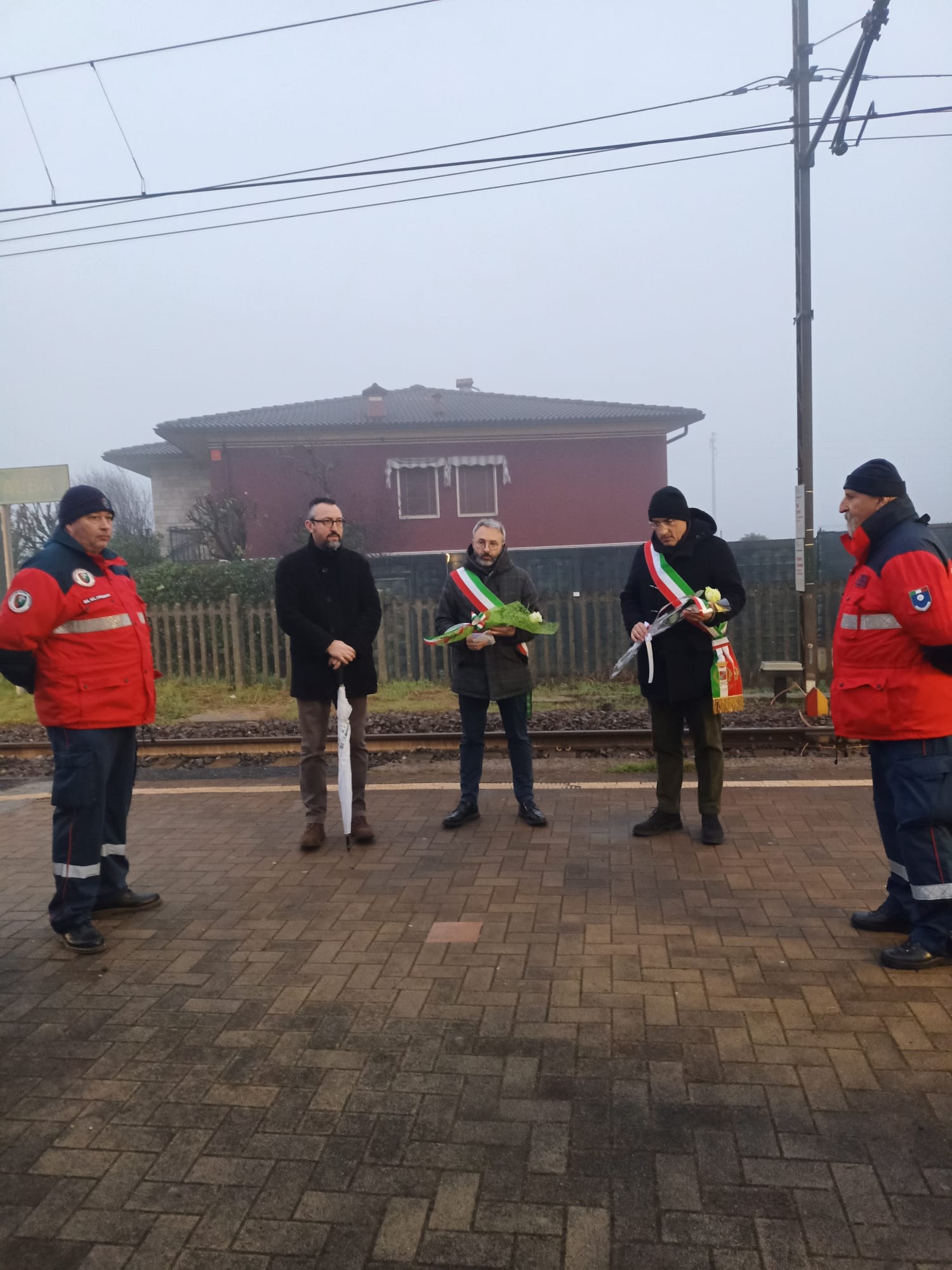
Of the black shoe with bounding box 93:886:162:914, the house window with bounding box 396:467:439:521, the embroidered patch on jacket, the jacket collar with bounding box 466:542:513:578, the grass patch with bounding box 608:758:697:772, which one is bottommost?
the black shoe with bounding box 93:886:162:914

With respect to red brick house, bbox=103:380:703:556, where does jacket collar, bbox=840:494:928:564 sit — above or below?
below

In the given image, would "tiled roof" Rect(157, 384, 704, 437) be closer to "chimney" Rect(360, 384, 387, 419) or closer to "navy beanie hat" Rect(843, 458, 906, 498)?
"chimney" Rect(360, 384, 387, 419)

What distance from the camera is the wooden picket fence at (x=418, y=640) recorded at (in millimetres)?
11477

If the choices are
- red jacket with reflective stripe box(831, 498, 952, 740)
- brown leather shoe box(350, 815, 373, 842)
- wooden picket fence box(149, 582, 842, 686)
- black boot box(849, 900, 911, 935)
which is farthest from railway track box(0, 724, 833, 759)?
red jacket with reflective stripe box(831, 498, 952, 740)

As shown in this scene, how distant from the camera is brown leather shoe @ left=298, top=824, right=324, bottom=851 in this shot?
17.7 ft

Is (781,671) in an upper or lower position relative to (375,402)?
lower

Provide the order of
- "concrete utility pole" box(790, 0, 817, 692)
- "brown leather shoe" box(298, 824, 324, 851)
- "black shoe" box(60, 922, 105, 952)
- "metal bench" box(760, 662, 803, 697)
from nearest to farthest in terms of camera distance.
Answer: "black shoe" box(60, 922, 105, 952)
"brown leather shoe" box(298, 824, 324, 851)
"concrete utility pole" box(790, 0, 817, 692)
"metal bench" box(760, 662, 803, 697)

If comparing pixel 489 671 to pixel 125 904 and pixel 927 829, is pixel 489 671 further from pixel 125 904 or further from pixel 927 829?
pixel 927 829

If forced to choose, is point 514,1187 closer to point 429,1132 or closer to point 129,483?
point 429,1132

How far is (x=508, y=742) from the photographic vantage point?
5809 mm

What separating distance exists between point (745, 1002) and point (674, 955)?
1.49 ft

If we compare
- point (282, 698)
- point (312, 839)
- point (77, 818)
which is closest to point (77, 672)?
point (77, 818)

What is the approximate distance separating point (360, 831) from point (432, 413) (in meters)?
25.4

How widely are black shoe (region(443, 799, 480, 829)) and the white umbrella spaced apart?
61cm
